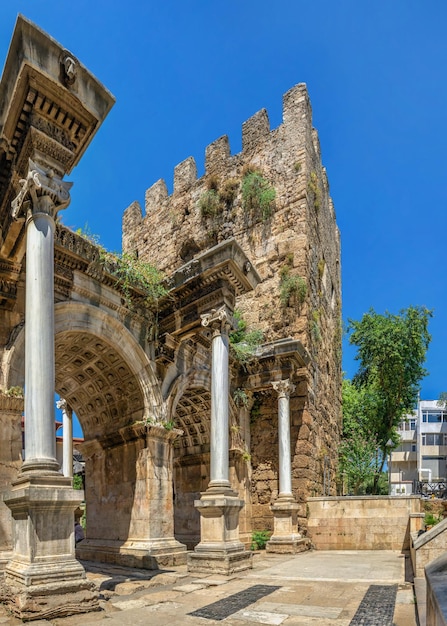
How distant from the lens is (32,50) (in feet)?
20.8

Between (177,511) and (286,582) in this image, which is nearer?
(286,582)

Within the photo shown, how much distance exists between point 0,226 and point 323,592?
6932mm

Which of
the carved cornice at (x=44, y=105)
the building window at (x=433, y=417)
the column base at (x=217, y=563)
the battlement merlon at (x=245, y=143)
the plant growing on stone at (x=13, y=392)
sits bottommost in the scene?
the building window at (x=433, y=417)

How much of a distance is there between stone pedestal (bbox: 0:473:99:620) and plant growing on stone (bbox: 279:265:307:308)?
35.4ft

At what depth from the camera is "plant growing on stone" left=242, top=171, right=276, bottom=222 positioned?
17578 mm

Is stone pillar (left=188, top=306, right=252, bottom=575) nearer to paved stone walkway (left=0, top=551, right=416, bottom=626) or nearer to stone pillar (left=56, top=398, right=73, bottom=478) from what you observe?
paved stone walkway (left=0, top=551, right=416, bottom=626)

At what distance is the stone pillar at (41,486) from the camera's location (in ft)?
18.7

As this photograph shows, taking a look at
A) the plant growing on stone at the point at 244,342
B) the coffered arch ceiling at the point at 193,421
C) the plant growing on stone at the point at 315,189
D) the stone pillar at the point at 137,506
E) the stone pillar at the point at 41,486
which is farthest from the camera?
the plant growing on stone at the point at 315,189

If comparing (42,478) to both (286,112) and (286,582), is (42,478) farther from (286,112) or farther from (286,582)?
(286,112)

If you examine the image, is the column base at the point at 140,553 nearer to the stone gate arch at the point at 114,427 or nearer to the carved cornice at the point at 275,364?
the stone gate arch at the point at 114,427

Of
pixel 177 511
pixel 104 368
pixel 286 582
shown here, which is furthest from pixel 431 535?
pixel 177 511

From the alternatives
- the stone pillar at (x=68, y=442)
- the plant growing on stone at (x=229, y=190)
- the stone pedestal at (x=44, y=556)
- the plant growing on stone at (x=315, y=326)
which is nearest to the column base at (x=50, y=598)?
the stone pedestal at (x=44, y=556)

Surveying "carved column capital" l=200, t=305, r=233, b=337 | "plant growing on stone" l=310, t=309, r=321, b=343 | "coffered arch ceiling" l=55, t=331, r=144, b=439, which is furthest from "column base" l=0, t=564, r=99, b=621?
"plant growing on stone" l=310, t=309, r=321, b=343

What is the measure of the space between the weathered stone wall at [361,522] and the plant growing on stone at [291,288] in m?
5.61
